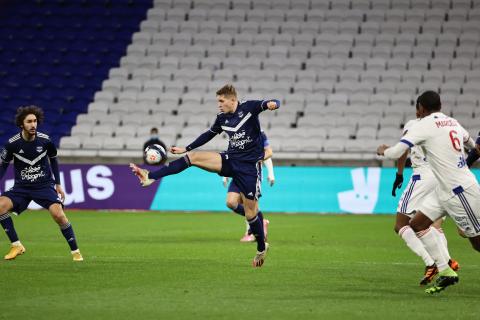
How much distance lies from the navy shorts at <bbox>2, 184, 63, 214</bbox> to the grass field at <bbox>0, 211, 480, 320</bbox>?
831 mm

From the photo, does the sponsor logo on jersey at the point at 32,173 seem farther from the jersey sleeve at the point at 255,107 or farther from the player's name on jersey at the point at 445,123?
the player's name on jersey at the point at 445,123

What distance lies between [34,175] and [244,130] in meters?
3.16

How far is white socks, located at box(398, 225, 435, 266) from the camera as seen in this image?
10.5 meters

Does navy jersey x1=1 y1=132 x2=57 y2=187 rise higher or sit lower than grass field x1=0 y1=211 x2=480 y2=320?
higher

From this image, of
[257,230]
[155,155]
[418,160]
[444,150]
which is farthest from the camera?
[257,230]

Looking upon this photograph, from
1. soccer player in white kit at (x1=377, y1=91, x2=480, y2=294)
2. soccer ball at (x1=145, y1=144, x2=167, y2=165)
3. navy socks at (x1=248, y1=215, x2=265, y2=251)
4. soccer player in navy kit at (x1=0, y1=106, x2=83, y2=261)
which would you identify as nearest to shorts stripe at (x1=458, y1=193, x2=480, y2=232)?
soccer player in white kit at (x1=377, y1=91, x2=480, y2=294)

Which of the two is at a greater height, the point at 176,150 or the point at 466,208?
the point at 176,150

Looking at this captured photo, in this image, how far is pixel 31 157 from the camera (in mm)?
12922

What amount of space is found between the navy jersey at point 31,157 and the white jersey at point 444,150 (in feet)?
18.7

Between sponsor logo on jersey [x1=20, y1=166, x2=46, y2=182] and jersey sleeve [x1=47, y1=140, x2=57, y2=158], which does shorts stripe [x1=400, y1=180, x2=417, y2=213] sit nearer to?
jersey sleeve [x1=47, y1=140, x2=57, y2=158]

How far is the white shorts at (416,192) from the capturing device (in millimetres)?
11594

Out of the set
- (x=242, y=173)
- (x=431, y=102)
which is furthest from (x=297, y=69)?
(x=431, y=102)

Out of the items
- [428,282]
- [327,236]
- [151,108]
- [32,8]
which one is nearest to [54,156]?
[428,282]

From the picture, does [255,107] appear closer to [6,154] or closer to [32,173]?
[32,173]
